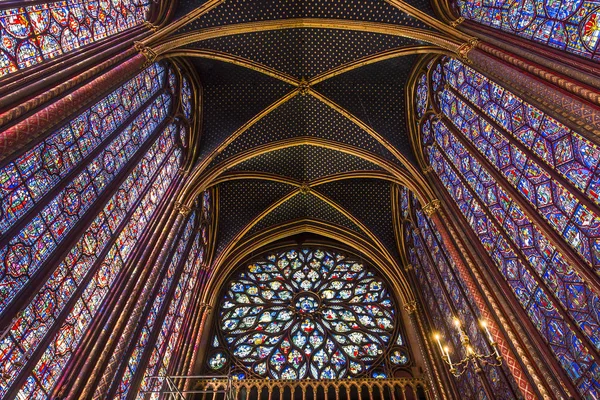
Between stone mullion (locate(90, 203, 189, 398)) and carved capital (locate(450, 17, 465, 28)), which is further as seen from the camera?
carved capital (locate(450, 17, 465, 28))

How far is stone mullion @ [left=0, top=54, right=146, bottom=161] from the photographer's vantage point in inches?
194

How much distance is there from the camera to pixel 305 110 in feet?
42.0

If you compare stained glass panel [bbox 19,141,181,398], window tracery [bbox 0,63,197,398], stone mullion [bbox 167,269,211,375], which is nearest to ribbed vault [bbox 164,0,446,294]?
stained glass panel [bbox 19,141,181,398]

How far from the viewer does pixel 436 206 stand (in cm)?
995

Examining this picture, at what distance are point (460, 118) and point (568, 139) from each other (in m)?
3.43

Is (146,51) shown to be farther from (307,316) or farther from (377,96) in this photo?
(307,316)

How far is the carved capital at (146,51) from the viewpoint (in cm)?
824

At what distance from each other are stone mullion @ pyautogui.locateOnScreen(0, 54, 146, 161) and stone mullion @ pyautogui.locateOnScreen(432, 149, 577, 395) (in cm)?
725

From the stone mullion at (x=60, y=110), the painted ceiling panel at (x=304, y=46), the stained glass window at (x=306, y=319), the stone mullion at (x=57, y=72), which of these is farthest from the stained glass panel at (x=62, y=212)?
the stained glass window at (x=306, y=319)

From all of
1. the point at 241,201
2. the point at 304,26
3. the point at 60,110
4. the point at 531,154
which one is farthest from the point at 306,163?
the point at 60,110

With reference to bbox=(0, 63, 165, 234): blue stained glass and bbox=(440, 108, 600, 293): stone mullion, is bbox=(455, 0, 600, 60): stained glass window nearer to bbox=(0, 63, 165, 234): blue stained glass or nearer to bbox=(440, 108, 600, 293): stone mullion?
bbox=(440, 108, 600, 293): stone mullion

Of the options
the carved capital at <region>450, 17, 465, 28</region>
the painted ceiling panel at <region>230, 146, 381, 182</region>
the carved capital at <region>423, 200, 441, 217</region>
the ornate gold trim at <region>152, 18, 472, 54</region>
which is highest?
the painted ceiling panel at <region>230, 146, 381, 182</region>

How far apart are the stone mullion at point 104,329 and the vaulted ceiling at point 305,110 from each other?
4181mm

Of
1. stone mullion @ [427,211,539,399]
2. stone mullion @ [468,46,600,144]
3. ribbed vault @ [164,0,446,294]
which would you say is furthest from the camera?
ribbed vault @ [164,0,446,294]
